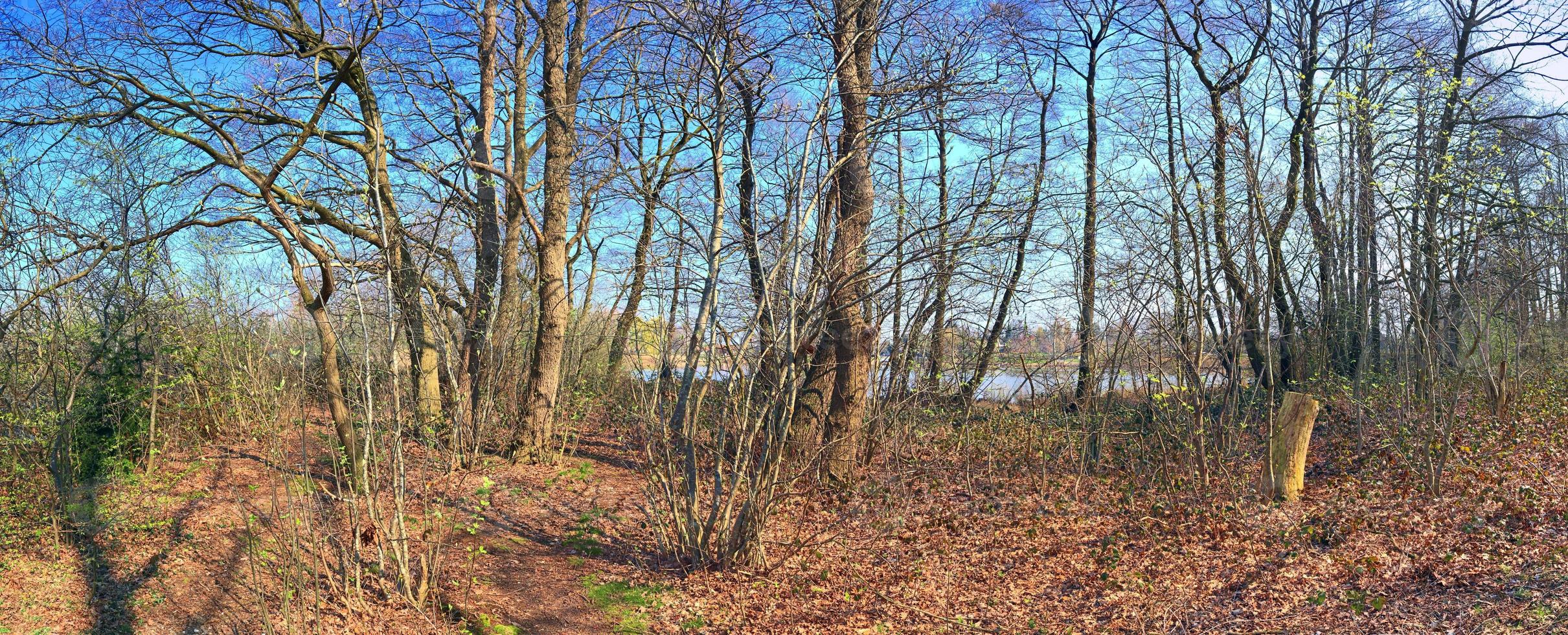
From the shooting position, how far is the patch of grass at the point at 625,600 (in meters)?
5.15

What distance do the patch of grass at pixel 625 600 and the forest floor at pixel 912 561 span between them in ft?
0.07

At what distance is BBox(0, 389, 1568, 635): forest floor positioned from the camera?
16.3ft

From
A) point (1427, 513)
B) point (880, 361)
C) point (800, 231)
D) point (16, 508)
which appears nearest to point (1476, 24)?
point (1427, 513)

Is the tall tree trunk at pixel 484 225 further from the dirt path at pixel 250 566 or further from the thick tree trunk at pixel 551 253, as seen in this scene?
the dirt path at pixel 250 566

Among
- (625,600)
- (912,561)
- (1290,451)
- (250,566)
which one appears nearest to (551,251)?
(625,600)

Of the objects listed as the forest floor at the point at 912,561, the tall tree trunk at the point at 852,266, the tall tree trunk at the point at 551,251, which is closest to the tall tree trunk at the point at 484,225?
the tall tree trunk at the point at 551,251

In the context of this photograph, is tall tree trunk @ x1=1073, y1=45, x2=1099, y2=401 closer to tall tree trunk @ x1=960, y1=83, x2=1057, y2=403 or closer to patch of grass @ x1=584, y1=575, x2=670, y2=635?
tall tree trunk @ x1=960, y1=83, x2=1057, y2=403

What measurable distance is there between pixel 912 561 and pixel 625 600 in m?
2.08

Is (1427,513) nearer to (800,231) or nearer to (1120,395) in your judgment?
(1120,395)

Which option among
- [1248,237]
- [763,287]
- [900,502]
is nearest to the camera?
[763,287]

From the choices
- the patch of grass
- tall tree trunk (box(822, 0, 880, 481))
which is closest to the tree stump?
tall tree trunk (box(822, 0, 880, 481))

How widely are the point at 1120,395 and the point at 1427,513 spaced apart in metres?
2.81

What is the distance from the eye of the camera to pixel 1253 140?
868cm

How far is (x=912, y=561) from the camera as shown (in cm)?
616
